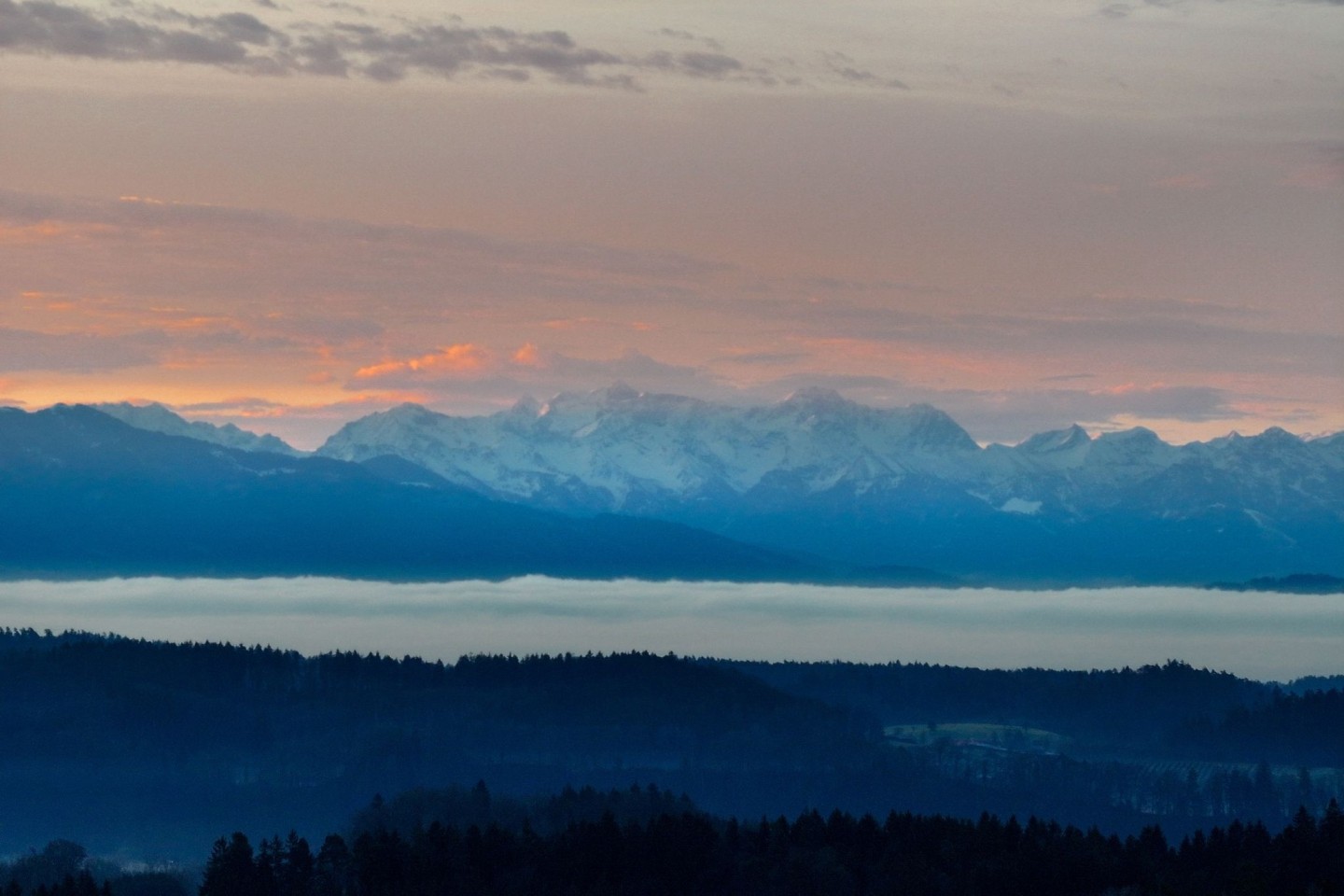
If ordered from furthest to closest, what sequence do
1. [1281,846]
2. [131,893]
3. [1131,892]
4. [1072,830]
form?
[131,893] < [1072,830] < [1281,846] < [1131,892]

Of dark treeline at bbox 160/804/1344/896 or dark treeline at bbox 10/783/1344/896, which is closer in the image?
dark treeline at bbox 10/783/1344/896

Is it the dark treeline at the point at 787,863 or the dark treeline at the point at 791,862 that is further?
the dark treeline at the point at 791,862

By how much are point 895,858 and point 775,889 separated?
9.40 m

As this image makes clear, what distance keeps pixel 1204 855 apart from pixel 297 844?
6508 centimetres

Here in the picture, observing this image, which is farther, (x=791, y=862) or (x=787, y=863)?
(x=787, y=863)

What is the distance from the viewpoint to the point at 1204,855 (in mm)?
149375

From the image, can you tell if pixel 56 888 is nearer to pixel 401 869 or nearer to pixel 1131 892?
pixel 401 869

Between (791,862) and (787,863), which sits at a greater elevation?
(791,862)

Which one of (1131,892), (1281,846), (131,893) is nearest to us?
(1131,892)

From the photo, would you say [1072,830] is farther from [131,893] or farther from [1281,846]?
[131,893]

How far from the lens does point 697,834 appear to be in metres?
154

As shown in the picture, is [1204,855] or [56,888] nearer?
[56,888]

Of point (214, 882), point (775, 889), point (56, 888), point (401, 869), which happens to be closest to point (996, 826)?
point (775, 889)

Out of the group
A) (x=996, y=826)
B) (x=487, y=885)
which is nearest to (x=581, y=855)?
(x=487, y=885)
